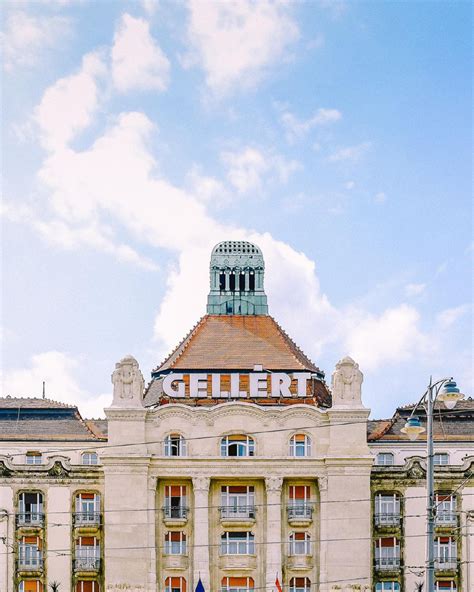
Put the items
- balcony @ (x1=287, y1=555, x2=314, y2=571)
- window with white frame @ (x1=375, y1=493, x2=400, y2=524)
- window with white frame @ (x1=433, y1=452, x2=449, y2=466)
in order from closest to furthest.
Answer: balcony @ (x1=287, y1=555, x2=314, y2=571) < window with white frame @ (x1=375, y1=493, x2=400, y2=524) < window with white frame @ (x1=433, y1=452, x2=449, y2=466)

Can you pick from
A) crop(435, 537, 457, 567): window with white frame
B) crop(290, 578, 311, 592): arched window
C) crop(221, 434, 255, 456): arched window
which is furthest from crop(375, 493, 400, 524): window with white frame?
crop(221, 434, 255, 456): arched window

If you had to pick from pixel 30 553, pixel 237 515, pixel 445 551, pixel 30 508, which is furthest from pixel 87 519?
pixel 445 551

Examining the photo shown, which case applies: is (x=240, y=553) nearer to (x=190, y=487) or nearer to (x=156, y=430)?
(x=190, y=487)

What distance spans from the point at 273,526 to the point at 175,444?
8377 mm

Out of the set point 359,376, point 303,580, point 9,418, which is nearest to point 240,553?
point 303,580

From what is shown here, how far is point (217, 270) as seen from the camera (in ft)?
270

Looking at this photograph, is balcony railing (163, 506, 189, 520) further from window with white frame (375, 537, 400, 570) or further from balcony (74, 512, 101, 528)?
window with white frame (375, 537, 400, 570)

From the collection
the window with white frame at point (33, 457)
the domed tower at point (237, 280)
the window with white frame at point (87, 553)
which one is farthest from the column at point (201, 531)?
the domed tower at point (237, 280)

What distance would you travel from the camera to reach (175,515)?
6981cm

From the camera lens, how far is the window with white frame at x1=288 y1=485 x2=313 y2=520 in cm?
6994

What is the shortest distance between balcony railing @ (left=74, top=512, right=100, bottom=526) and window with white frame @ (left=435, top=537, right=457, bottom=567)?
73.9ft

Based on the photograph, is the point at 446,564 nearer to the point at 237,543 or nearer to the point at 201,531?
the point at 237,543

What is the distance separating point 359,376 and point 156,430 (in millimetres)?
14005

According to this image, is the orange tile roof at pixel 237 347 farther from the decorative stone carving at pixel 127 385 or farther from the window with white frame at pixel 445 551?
the window with white frame at pixel 445 551
